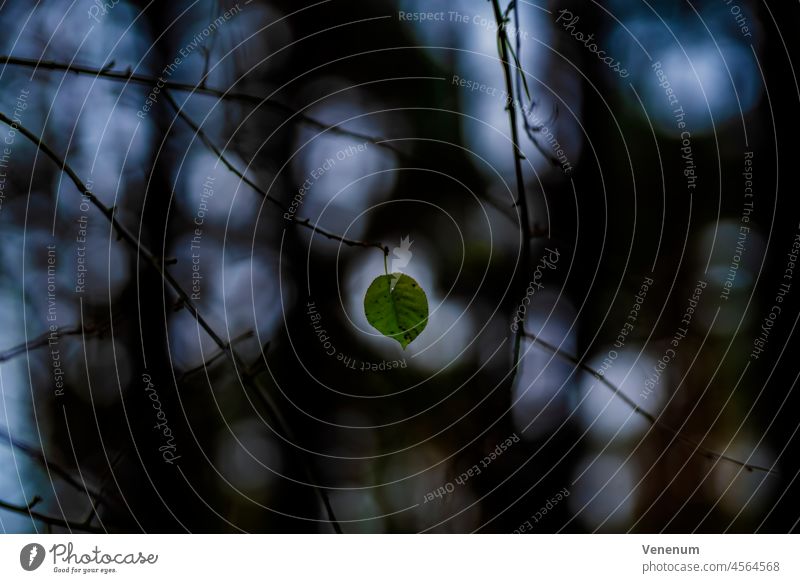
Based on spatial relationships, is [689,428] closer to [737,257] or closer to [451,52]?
[737,257]

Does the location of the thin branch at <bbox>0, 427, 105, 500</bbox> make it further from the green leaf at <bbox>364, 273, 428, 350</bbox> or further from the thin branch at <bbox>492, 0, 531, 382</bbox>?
the thin branch at <bbox>492, 0, 531, 382</bbox>

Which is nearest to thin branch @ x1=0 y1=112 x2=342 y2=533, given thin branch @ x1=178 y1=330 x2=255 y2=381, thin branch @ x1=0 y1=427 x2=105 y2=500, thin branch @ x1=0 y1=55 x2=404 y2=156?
thin branch @ x1=178 y1=330 x2=255 y2=381
